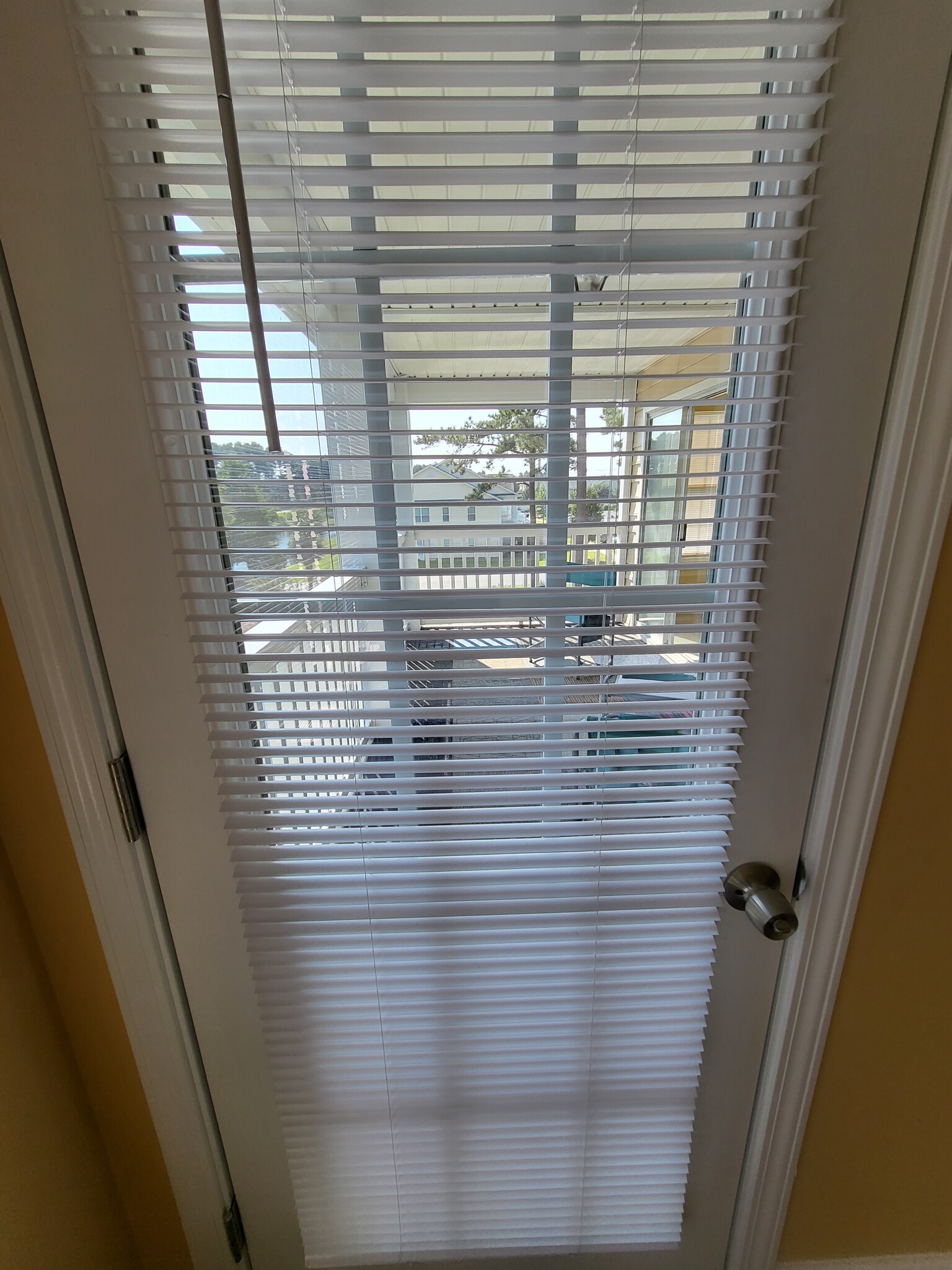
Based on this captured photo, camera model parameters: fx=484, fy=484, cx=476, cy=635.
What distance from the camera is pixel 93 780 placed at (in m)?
0.62

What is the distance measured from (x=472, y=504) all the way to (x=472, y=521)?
2 cm

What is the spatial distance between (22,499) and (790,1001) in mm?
1227

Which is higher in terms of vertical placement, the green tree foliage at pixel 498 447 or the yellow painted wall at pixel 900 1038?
the green tree foliage at pixel 498 447

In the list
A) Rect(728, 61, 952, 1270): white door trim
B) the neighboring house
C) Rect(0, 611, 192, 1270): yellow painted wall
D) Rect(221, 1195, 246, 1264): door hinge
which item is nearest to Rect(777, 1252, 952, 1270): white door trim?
Rect(728, 61, 952, 1270): white door trim

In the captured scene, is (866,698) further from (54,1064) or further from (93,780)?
(54,1064)

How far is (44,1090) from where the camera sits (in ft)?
2.29

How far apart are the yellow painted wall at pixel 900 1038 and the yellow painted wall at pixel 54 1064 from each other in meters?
1.09

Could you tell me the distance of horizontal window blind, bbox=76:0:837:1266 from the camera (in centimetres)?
49

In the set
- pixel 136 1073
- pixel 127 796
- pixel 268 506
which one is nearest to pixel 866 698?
pixel 268 506

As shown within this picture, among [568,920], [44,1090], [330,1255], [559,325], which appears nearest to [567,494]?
[559,325]

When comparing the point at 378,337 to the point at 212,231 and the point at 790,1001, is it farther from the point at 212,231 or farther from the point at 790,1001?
the point at 790,1001

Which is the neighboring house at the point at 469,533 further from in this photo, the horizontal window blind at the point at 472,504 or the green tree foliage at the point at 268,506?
the green tree foliage at the point at 268,506

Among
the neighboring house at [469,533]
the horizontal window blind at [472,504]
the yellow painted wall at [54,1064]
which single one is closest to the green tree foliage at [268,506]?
the horizontal window blind at [472,504]

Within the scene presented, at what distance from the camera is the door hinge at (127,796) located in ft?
2.07
